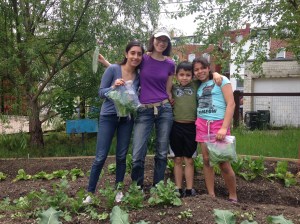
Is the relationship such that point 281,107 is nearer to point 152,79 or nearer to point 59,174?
point 59,174

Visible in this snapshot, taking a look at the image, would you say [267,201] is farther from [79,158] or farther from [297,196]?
[79,158]

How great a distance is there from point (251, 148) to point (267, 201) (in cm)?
296

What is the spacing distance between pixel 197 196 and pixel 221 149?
21.3 inches

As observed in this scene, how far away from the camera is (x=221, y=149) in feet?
13.2

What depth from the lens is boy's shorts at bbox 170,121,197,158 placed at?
14.4 feet

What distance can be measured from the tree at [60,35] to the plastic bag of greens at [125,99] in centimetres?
273

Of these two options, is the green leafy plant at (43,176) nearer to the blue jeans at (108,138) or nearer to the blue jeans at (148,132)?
the blue jeans at (108,138)

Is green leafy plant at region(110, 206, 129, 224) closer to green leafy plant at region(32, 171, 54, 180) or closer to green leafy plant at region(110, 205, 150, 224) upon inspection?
green leafy plant at region(110, 205, 150, 224)

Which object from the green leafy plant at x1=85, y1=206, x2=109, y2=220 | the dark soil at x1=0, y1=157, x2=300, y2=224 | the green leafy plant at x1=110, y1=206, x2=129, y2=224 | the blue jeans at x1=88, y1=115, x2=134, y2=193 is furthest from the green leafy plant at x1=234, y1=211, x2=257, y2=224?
the blue jeans at x1=88, y1=115, x2=134, y2=193

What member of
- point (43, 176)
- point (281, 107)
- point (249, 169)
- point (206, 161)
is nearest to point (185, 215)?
point (206, 161)

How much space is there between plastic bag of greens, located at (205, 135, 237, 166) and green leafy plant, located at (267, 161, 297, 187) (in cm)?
158

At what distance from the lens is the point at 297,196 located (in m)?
4.89

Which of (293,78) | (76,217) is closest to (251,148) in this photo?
(76,217)

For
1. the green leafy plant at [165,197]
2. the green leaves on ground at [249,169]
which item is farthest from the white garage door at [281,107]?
the green leafy plant at [165,197]
